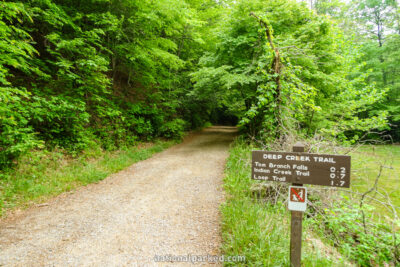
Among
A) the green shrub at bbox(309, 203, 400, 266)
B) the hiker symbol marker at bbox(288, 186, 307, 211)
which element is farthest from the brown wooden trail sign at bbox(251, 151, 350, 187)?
the green shrub at bbox(309, 203, 400, 266)

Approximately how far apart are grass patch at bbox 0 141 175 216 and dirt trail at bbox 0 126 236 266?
33 centimetres

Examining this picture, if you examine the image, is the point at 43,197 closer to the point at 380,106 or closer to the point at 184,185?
the point at 184,185

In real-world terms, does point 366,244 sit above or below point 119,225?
below

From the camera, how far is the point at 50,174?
5070 millimetres

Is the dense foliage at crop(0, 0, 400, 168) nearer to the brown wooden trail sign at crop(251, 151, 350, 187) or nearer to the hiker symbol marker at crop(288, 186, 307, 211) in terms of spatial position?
the brown wooden trail sign at crop(251, 151, 350, 187)

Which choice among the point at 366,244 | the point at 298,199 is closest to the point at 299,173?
the point at 298,199

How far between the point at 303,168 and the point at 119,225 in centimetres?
334

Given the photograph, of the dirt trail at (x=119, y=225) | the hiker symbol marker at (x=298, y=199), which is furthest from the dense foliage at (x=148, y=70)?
the hiker symbol marker at (x=298, y=199)

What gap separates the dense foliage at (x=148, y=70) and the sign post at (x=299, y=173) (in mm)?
3066

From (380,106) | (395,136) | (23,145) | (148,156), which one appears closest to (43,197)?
(23,145)

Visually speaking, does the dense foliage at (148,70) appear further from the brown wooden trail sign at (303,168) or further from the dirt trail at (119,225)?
the brown wooden trail sign at (303,168)

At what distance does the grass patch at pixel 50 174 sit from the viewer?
4113 millimetres

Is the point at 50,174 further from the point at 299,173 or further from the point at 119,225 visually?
the point at 299,173

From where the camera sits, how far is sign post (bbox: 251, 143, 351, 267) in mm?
2037
